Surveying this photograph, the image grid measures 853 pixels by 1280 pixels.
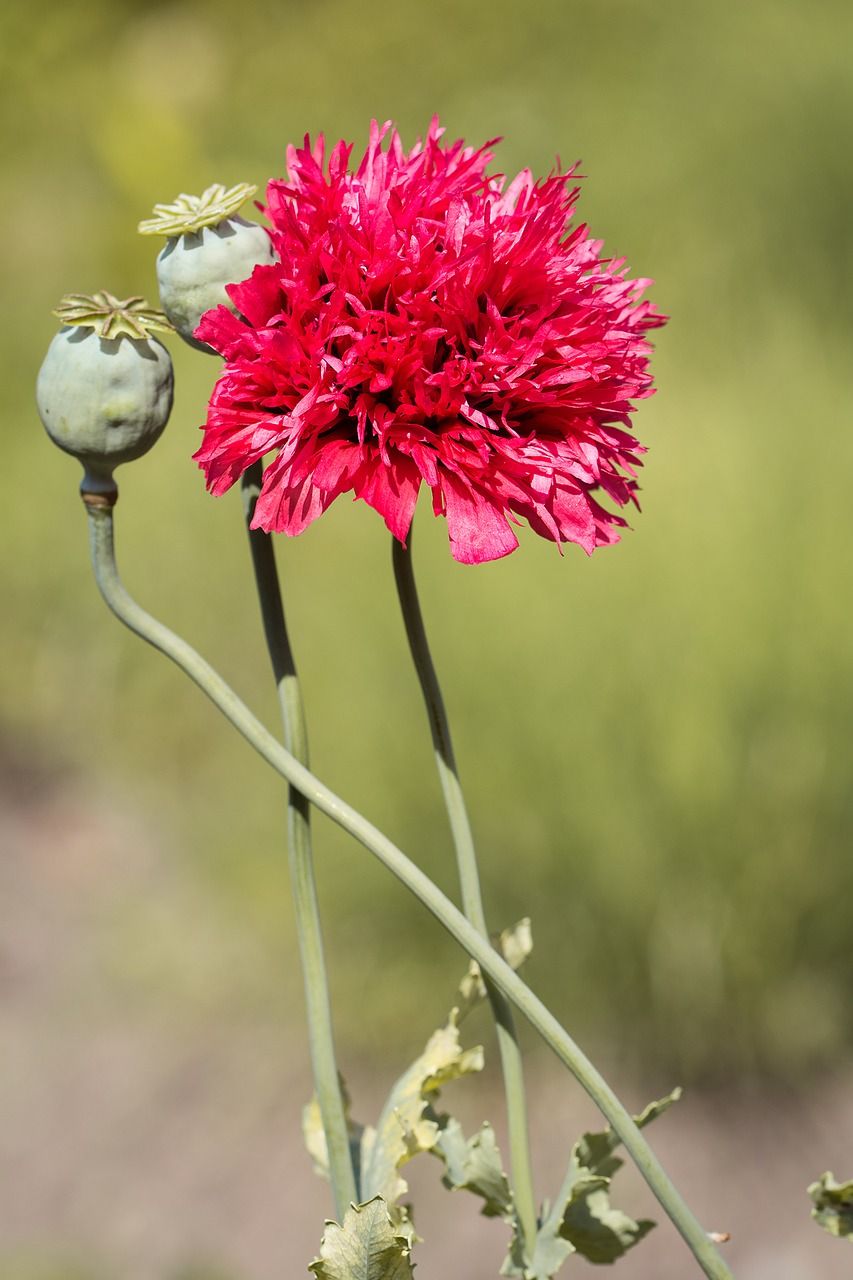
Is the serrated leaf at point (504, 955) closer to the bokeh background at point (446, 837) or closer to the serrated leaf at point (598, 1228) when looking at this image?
the serrated leaf at point (598, 1228)

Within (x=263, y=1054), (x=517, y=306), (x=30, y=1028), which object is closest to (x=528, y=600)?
(x=263, y=1054)

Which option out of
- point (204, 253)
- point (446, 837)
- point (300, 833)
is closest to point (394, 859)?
point (300, 833)

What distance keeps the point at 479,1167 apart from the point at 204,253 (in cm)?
26

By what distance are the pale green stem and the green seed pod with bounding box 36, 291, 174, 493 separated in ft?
0.11

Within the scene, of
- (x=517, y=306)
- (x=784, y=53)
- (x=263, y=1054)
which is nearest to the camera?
(x=517, y=306)

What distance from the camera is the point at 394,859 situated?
32cm

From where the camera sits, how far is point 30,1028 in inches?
51.4

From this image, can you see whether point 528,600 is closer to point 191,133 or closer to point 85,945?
point 85,945

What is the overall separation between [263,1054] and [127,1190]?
0.16 m

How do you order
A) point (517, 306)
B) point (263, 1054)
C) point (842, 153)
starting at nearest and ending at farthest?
1. point (517, 306)
2. point (263, 1054)
3. point (842, 153)

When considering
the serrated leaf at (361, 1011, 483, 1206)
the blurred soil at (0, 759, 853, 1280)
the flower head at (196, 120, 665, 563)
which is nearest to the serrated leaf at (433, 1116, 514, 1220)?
the serrated leaf at (361, 1011, 483, 1206)

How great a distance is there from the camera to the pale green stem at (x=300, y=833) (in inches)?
13.5

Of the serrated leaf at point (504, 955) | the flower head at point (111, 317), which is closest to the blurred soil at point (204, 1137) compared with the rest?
the serrated leaf at point (504, 955)

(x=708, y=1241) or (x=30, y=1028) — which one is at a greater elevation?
(x=30, y=1028)
